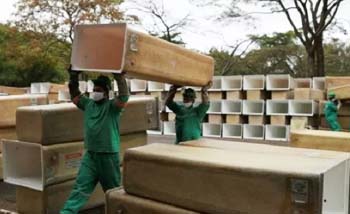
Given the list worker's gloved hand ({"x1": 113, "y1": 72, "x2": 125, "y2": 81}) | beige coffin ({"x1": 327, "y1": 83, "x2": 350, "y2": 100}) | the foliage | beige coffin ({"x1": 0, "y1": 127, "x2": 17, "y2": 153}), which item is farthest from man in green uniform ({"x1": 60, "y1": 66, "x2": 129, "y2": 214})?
the foliage

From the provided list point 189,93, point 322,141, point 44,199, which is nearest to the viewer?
point 322,141

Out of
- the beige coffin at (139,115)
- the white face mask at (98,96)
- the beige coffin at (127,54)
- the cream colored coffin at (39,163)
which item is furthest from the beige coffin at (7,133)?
the beige coffin at (127,54)

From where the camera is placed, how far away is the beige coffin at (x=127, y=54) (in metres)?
3.49

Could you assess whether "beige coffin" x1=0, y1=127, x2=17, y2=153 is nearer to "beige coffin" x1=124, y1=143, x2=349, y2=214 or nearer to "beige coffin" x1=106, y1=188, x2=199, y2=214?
"beige coffin" x1=106, y1=188, x2=199, y2=214

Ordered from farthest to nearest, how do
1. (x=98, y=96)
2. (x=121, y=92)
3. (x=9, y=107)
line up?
(x=9, y=107), (x=98, y=96), (x=121, y=92)

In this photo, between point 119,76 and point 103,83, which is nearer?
point 119,76

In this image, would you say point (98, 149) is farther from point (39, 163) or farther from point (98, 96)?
point (39, 163)

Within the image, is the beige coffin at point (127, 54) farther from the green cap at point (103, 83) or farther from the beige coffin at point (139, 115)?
the beige coffin at point (139, 115)

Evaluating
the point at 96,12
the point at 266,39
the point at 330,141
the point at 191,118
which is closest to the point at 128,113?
the point at 191,118

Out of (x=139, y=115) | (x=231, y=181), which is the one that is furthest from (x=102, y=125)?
(x=231, y=181)

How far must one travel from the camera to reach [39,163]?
496cm

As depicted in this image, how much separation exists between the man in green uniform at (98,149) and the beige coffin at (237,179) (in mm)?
1706

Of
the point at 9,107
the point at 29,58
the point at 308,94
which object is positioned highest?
the point at 29,58

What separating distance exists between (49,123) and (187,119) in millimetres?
1961
